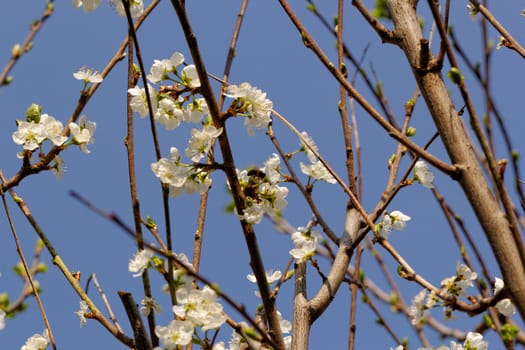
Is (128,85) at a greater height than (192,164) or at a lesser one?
greater

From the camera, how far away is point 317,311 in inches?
76.2

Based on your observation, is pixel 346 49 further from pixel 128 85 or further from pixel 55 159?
pixel 55 159

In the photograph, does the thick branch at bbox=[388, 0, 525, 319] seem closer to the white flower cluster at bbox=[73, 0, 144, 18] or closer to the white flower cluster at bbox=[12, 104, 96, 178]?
the white flower cluster at bbox=[73, 0, 144, 18]

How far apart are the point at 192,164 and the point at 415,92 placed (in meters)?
1.13

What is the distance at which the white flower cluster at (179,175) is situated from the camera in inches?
72.2

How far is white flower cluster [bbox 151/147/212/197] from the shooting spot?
6.02 feet

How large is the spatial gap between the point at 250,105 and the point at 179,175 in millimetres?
308

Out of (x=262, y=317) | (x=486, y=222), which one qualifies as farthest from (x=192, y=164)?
(x=486, y=222)

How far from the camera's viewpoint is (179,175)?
1875 millimetres

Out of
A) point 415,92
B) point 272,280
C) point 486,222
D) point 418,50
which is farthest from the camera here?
point 415,92

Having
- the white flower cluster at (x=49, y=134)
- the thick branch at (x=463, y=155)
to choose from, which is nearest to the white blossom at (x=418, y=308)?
the thick branch at (x=463, y=155)

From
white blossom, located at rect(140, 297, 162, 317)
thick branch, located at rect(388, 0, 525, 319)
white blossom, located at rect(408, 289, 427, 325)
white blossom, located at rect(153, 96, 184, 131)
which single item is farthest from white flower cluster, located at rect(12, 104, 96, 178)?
white blossom, located at rect(408, 289, 427, 325)

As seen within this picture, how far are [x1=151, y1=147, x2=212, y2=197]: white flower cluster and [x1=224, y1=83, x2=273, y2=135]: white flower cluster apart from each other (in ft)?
0.69

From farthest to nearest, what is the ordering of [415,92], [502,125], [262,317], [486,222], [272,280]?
[415,92] < [272,280] < [262,317] < [502,125] < [486,222]
